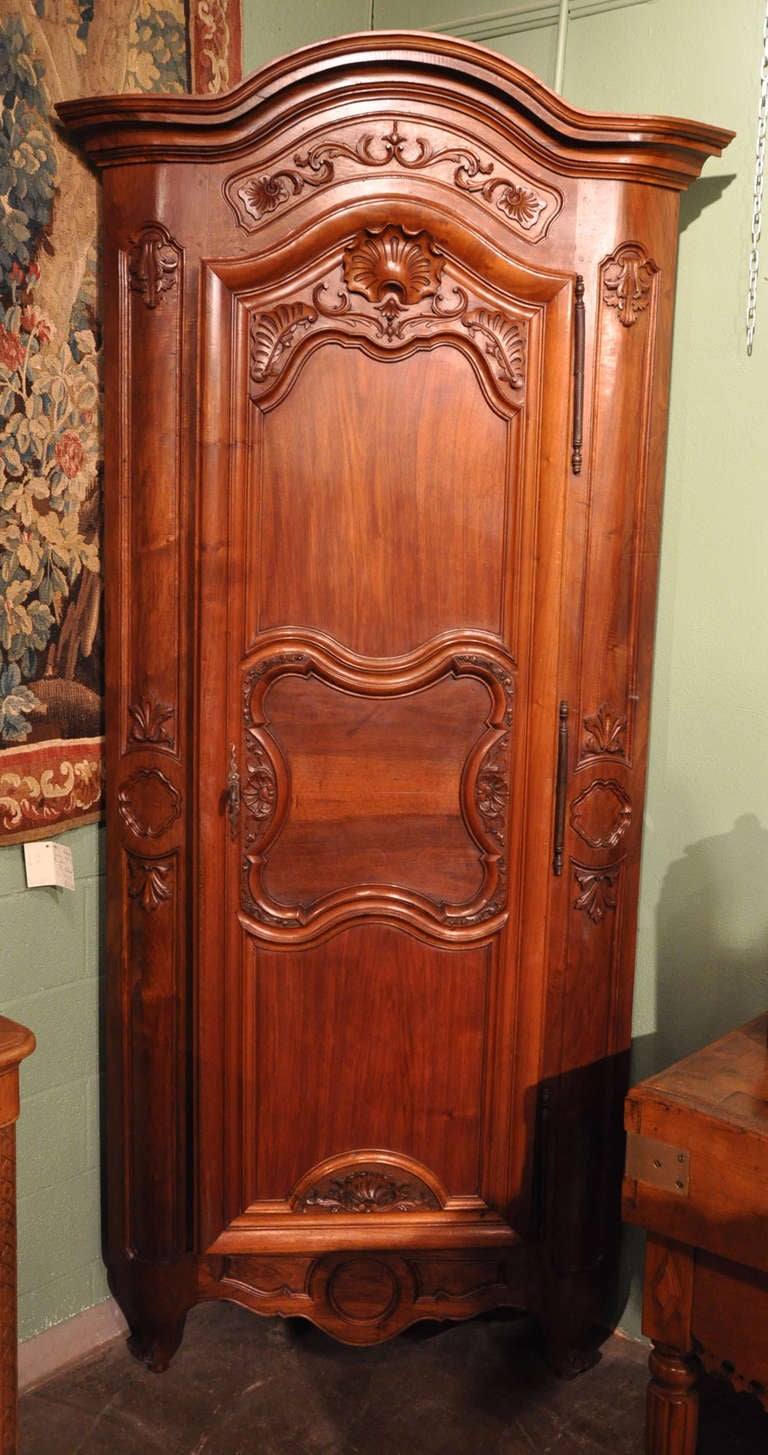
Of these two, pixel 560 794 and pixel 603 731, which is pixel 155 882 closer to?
pixel 560 794

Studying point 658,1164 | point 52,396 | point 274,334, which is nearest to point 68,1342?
point 658,1164

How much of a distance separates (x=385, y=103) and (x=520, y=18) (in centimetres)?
76


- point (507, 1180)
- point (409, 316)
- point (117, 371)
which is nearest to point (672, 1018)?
point (507, 1180)

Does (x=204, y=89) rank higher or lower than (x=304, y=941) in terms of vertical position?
higher

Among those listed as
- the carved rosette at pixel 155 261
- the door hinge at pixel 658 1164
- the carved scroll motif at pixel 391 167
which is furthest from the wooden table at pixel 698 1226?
the carved rosette at pixel 155 261

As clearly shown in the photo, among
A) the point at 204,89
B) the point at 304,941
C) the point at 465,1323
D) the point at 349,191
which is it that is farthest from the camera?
the point at 465,1323

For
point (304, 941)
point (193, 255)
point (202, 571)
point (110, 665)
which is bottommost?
point (304, 941)

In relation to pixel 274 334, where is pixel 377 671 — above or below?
below

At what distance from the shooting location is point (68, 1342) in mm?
2654

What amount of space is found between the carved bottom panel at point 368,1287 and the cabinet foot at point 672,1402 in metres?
0.50

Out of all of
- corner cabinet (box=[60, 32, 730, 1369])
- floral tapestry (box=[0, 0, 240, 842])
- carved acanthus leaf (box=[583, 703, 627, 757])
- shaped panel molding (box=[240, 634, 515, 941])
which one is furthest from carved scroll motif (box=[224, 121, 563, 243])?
carved acanthus leaf (box=[583, 703, 627, 757])

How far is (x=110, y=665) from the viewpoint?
2471mm

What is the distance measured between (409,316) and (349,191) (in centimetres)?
23

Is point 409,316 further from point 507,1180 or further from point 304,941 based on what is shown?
point 507,1180
